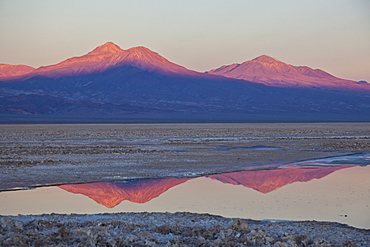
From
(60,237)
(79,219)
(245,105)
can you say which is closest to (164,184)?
(79,219)

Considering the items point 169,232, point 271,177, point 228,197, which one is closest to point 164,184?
point 228,197

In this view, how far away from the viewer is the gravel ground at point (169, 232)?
7684 millimetres

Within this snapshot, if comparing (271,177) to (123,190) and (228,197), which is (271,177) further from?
(123,190)

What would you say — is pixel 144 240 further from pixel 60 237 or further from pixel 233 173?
pixel 233 173

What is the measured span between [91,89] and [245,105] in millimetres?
55480

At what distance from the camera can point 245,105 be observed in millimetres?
162750

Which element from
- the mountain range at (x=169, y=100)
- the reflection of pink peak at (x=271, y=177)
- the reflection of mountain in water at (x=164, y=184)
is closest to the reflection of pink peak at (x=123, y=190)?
the reflection of mountain in water at (x=164, y=184)

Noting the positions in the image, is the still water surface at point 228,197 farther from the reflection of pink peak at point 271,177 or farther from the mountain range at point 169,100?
the mountain range at point 169,100

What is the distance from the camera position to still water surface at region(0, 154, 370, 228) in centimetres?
1087

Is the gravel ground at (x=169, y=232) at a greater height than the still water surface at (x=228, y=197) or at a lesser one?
greater

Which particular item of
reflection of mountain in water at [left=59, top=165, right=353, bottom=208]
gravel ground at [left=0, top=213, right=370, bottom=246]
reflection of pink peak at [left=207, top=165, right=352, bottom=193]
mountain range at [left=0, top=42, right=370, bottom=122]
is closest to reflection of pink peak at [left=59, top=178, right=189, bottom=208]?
reflection of mountain in water at [left=59, top=165, right=353, bottom=208]

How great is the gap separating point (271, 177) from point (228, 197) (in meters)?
→ 4.24

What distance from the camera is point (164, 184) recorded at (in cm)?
1516

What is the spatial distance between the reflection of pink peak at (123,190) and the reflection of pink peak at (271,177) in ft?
5.45
